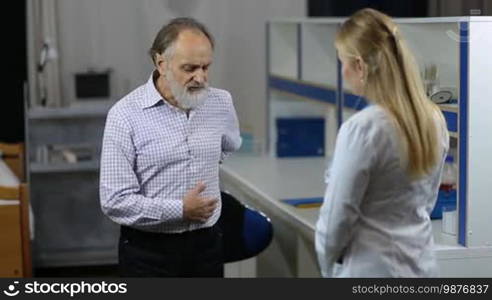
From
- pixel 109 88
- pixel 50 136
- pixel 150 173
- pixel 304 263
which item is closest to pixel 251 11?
pixel 109 88

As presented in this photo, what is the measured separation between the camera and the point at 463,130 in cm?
230

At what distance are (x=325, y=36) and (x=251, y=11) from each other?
387mm

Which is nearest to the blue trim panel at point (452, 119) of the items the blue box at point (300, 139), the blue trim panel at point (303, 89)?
the blue trim panel at point (303, 89)

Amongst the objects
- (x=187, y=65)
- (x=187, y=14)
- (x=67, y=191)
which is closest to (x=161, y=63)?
(x=187, y=65)

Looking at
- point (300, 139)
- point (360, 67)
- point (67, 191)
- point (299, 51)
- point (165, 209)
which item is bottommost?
point (67, 191)

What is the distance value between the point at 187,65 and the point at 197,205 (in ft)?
1.04

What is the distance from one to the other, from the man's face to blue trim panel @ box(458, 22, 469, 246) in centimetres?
67

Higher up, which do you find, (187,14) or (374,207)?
(187,14)

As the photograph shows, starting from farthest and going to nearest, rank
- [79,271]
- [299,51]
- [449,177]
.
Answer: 1. [299,51]
2. [79,271]
3. [449,177]

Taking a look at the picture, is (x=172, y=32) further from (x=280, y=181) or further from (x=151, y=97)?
(x=280, y=181)

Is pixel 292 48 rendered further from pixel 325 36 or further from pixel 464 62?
pixel 464 62

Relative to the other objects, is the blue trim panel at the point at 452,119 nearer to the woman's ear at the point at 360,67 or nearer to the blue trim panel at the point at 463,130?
the blue trim panel at the point at 463,130

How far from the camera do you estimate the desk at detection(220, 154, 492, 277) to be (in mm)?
2355

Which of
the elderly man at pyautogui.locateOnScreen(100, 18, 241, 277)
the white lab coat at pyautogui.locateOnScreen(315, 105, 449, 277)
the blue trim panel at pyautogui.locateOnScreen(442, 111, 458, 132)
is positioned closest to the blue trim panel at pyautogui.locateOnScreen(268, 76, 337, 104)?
the blue trim panel at pyautogui.locateOnScreen(442, 111, 458, 132)
